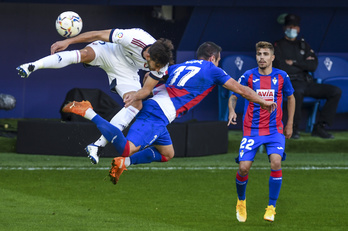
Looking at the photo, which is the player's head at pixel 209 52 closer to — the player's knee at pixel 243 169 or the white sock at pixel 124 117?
the white sock at pixel 124 117

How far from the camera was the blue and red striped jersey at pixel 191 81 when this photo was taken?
25.9 feet

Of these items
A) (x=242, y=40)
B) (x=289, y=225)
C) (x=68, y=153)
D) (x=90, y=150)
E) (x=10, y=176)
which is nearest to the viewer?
(x=90, y=150)

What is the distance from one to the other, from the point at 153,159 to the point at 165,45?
49.7 inches

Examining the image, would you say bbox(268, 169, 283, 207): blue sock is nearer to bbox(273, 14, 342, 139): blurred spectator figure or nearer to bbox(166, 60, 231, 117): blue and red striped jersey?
bbox(166, 60, 231, 117): blue and red striped jersey

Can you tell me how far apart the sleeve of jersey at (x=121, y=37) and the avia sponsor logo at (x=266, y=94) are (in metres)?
1.45

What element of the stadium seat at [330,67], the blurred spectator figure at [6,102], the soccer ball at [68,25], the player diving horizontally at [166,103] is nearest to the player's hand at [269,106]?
the player diving horizontally at [166,103]

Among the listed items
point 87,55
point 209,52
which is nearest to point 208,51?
point 209,52

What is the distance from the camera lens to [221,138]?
41.2ft

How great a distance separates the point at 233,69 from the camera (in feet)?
44.4

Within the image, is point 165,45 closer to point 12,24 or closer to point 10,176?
point 10,176

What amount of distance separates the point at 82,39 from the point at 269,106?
2.04 metres

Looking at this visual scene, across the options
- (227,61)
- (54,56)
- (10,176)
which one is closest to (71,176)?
(10,176)

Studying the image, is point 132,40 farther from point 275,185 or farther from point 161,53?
point 275,185

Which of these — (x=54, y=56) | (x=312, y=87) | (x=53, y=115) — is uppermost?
(x=54, y=56)
